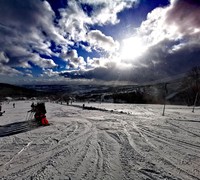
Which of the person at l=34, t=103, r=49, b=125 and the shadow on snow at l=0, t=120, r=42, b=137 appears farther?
the person at l=34, t=103, r=49, b=125

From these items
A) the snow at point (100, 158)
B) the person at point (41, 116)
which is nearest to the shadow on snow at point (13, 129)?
the person at point (41, 116)

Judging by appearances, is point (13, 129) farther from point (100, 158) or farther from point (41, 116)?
point (100, 158)

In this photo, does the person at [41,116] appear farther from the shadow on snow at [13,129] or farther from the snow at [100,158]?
the snow at [100,158]

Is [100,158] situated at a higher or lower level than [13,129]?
higher

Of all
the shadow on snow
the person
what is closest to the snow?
the shadow on snow

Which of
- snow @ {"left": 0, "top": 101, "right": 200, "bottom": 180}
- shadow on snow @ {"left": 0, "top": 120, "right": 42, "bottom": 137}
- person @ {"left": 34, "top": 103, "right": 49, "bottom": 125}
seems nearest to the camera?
snow @ {"left": 0, "top": 101, "right": 200, "bottom": 180}

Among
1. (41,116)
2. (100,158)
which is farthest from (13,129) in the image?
(100,158)

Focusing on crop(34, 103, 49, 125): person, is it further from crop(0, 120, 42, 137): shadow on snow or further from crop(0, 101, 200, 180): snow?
crop(0, 101, 200, 180): snow

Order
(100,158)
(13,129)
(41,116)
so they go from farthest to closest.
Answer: (41,116), (13,129), (100,158)

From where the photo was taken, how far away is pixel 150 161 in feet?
17.4

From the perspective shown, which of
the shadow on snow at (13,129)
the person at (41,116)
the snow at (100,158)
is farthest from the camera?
the person at (41,116)

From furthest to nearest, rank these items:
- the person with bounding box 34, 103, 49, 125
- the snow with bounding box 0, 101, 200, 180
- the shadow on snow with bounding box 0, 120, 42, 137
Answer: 1. the person with bounding box 34, 103, 49, 125
2. the shadow on snow with bounding box 0, 120, 42, 137
3. the snow with bounding box 0, 101, 200, 180

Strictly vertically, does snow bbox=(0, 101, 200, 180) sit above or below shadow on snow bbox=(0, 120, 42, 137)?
above

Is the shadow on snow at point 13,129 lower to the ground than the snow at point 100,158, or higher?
lower
